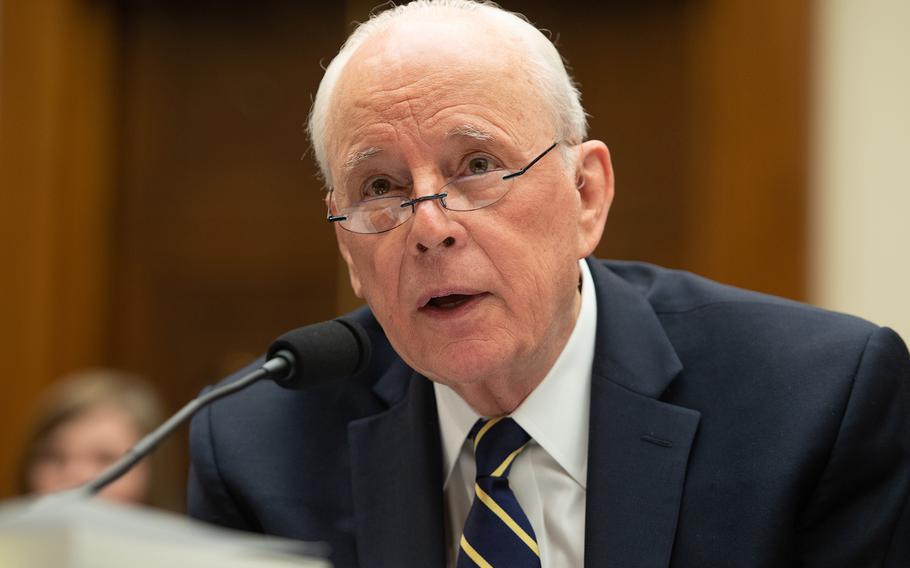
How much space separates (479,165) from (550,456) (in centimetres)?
48

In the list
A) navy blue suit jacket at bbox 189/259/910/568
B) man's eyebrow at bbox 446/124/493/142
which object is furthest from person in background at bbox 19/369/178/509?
man's eyebrow at bbox 446/124/493/142

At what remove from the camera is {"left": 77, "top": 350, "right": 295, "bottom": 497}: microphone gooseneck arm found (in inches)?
45.3

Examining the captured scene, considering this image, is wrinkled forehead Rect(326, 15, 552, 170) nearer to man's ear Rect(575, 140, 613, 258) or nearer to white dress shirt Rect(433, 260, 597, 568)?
man's ear Rect(575, 140, 613, 258)

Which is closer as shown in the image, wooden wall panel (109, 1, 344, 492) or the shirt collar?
the shirt collar

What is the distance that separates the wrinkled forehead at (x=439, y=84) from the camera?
5.44 ft

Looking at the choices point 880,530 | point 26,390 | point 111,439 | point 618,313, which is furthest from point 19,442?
point 880,530

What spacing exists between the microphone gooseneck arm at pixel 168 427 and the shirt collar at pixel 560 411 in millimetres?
476

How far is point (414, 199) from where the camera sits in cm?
165

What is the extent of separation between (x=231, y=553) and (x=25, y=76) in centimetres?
361

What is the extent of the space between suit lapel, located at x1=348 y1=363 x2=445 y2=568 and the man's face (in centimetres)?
19

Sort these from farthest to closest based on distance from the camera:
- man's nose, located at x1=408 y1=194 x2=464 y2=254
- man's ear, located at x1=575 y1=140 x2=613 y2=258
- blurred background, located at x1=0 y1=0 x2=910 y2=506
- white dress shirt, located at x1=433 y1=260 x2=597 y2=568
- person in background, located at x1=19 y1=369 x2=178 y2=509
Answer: blurred background, located at x1=0 y1=0 x2=910 y2=506 < person in background, located at x1=19 y1=369 x2=178 y2=509 < man's ear, located at x1=575 y1=140 x2=613 y2=258 < white dress shirt, located at x1=433 y1=260 x2=597 y2=568 < man's nose, located at x1=408 y1=194 x2=464 y2=254

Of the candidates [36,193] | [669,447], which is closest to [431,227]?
[669,447]

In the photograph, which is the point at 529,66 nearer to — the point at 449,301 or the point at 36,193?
the point at 449,301

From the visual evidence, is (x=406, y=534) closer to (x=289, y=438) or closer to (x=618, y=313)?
(x=289, y=438)
